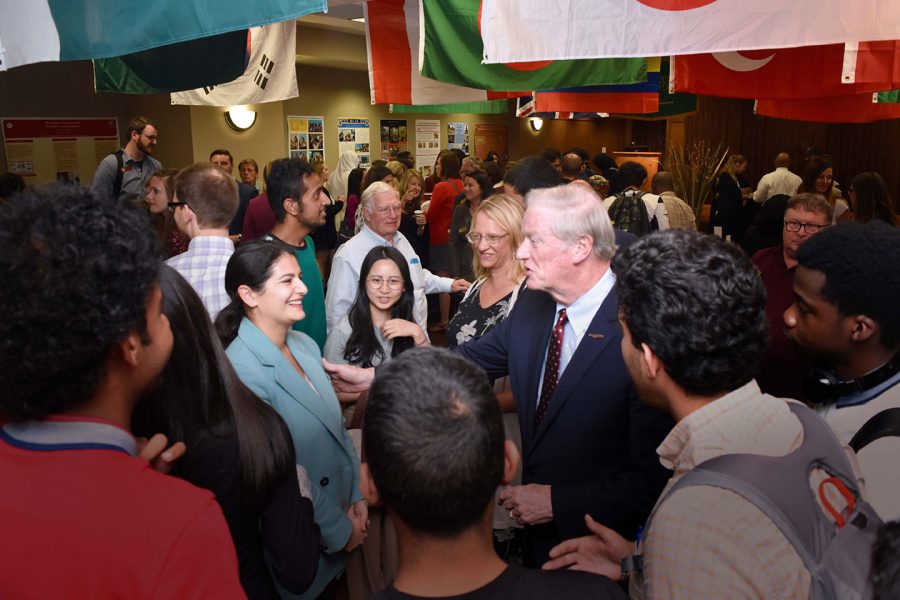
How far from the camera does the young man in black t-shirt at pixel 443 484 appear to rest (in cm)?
97

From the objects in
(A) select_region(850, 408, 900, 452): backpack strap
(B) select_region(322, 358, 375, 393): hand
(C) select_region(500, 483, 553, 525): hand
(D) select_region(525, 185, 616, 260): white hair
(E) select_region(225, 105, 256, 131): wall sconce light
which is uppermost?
(E) select_region(225, 105, 256, 131): wall sconce light

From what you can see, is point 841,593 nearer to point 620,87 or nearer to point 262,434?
point 262,434

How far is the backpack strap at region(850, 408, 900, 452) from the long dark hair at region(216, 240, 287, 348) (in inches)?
68.8

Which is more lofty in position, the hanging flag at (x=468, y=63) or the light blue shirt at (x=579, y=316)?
the hanging flag at (x=468, y=63)

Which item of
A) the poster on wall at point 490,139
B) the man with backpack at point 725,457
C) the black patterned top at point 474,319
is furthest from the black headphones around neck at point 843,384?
the poster on wall at point 490,139

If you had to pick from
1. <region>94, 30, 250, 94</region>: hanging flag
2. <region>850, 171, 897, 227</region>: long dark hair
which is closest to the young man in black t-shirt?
<region>94, 30, 250, 94</region>: hanging flag

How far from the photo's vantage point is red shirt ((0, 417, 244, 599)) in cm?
85

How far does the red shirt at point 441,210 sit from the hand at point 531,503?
17.2ft

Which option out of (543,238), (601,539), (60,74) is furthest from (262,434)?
(60,74)

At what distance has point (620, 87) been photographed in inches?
Result: 198

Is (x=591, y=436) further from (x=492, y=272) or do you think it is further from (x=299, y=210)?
(x=299, y=210)

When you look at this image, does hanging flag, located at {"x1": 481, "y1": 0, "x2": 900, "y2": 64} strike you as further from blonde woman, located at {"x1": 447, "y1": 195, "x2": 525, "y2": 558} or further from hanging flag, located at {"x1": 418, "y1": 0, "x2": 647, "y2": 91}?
blonde woman, located at {"x1": 447, "y1": 195, "x2": 525, "y2": 558}

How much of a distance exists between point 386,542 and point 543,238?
1.09m

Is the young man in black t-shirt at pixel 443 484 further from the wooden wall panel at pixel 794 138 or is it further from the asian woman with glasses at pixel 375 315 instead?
the wooden wall panel at pixel 794 138
